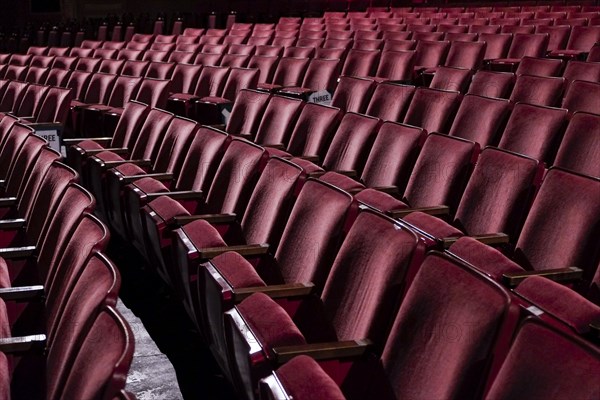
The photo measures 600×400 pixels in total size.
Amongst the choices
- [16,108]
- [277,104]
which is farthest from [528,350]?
[16,108]

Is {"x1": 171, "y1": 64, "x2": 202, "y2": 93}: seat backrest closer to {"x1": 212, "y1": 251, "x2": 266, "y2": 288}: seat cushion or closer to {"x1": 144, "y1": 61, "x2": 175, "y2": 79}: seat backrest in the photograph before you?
{"x1": 144, "y1": 61, "x2": 175, "y2": 79}: seat backrest

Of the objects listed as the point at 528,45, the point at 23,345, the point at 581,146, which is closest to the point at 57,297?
the point at 23,345

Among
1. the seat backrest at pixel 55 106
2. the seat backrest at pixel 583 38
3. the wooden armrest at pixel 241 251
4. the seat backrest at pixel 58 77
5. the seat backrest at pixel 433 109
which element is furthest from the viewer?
the seat backrest at pixel 58 77

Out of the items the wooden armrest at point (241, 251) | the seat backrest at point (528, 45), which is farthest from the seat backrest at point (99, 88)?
the wooden armrest at point (241, 251)

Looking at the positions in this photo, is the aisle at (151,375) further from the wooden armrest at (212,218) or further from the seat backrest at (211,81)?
the seat backrest at (211,81)

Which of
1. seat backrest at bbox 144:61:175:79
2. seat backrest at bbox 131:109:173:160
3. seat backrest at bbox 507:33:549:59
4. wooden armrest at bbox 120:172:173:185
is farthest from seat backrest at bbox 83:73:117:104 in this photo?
seat backrest at bbox 507:33:549:59

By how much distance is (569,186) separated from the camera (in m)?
0.36

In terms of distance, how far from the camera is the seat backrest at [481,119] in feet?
1.81

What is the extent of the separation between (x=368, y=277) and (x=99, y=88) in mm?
808

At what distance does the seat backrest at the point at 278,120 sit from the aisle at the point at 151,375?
0.24m

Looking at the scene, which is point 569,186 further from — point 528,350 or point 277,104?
point 277,104

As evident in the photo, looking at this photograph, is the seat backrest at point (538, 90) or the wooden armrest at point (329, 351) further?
the seat backrest at point (538, 90)

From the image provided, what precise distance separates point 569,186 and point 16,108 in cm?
81

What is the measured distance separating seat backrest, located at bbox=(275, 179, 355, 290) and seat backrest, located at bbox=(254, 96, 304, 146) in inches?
10.8
